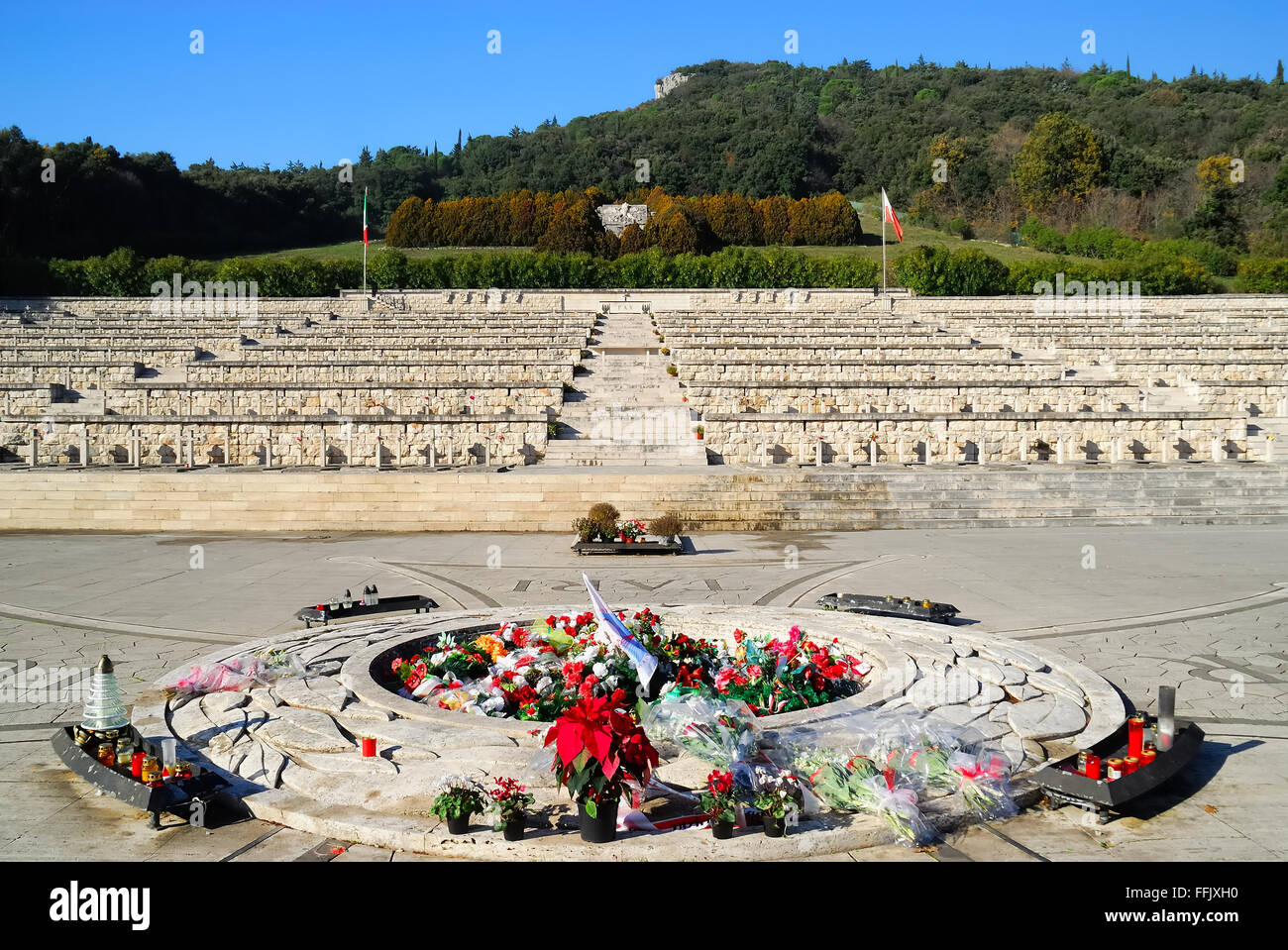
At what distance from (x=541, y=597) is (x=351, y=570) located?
336 centimetres

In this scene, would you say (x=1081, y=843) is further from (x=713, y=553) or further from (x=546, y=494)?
(x=546, y=494)

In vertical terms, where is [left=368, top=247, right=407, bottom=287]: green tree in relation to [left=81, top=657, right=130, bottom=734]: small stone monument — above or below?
above

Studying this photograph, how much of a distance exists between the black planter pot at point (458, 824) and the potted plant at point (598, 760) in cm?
52

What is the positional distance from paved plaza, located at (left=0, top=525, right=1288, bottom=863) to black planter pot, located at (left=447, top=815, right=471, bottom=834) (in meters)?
0.19

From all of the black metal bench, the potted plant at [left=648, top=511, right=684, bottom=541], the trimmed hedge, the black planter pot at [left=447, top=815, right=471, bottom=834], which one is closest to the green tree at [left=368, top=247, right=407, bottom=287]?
the trimmed hedge

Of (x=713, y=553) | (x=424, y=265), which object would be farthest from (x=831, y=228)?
(x=713, y=553)

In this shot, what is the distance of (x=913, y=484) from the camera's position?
17234 millimetres

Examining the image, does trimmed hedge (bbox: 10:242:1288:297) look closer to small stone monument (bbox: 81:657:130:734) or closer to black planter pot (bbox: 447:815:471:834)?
small stone monument (bbox: 81:657:130:734)

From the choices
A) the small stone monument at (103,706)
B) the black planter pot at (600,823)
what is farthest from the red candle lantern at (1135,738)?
the small stone monument at (103,706)

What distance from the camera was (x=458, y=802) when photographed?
184 inches

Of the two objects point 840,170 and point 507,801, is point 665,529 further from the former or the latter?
point 840,170

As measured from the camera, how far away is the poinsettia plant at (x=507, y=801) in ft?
15.2

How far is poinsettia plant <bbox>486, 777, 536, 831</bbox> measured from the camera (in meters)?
4.64

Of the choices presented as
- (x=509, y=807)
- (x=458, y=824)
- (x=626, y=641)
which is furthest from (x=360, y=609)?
(x=509, y=807)
